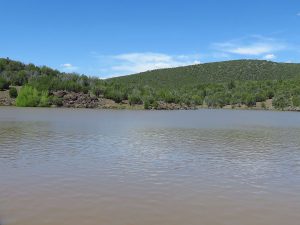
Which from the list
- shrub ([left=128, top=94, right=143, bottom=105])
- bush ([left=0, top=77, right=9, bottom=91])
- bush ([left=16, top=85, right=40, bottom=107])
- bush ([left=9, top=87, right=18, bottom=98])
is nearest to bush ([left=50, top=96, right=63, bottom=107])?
bush ([left=16, top=85, right=40, bottom=107])

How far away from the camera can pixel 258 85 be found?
573ft

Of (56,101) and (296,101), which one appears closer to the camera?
(56,101)

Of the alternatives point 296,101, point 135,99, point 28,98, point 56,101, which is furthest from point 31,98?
point 296,101

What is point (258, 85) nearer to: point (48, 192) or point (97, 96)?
point (97, 96)

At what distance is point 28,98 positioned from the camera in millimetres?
96375

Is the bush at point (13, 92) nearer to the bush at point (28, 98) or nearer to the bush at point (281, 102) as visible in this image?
the bush at point (28, 98)

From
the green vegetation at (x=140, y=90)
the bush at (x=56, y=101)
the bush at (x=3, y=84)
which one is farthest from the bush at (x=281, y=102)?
the bush at (x=3, y=84)

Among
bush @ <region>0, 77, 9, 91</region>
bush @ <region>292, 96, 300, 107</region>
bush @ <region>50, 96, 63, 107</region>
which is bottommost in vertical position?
bush @ <region>50, 96, 63, 107</region>

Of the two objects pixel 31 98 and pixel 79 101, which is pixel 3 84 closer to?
pixel 31 98

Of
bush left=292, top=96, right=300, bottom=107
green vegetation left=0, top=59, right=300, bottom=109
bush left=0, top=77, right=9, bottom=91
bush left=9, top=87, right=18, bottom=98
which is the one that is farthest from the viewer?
bush left=292, top=96, right=300, bottom=107

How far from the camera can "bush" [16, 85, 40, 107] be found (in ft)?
314

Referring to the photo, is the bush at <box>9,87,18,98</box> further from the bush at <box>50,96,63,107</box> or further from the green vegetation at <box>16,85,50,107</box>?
the bush at <box>50,96,63,107</box>

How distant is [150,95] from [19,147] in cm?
9665

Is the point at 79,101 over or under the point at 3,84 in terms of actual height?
under
